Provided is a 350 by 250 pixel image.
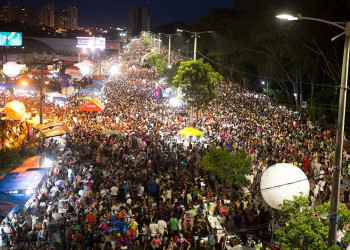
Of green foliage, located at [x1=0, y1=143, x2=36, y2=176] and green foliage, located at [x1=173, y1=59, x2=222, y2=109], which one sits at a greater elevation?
green foliage, located at [x1=173, y1=59, x2=222, y2=109]

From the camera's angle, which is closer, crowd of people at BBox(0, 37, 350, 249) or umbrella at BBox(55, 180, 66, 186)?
crowd of people at BBox(0, 37, 350, 249)

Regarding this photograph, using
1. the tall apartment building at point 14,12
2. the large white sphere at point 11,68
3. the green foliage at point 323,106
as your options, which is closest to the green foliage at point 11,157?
the large white sphere at point 11,68

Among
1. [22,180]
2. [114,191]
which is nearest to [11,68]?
[22,180]

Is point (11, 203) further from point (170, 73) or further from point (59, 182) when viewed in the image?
point (170, 73)

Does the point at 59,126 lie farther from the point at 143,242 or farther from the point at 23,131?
the point at 143,242

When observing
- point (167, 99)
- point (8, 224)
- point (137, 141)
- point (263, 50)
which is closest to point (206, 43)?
point (263, 50)

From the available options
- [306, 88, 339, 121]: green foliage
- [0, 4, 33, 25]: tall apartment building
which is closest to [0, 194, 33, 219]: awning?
[306, 88, 339, 121]: green foliage

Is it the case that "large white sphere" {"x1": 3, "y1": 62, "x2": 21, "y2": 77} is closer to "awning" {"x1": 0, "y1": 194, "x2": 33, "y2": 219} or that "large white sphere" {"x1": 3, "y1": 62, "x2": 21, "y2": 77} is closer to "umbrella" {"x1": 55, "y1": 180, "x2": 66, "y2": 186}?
"umbrella" {"x1": 55, "y1": 180, "x2": 66, "y2": 186}

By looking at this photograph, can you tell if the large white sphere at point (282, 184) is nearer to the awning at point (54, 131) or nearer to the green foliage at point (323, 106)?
the awning at point (54, 131)
